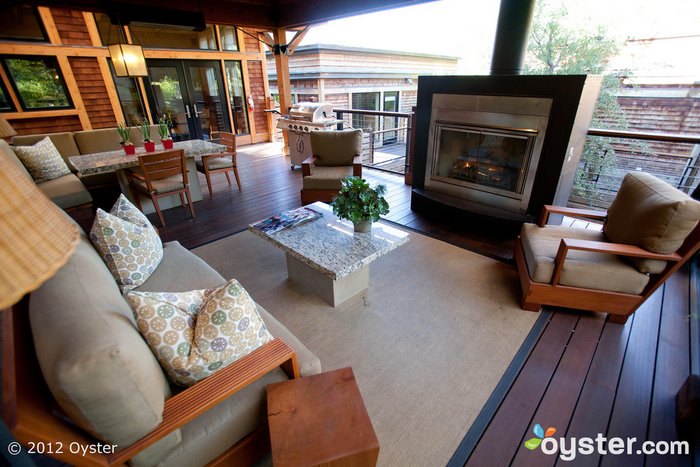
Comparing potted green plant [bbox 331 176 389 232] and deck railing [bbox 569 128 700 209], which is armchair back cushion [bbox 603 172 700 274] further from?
potted green plant [bbox 331 176 389 232]

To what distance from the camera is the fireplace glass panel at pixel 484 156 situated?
117 inches

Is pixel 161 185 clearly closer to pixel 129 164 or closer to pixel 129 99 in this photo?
pixel 129 164

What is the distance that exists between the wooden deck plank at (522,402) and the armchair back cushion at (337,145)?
9.57 feet

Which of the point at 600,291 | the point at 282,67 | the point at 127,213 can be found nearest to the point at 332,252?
the point at 127,213

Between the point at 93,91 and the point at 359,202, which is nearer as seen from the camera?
the point at 359,202

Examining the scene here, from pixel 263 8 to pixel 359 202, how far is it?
4838mm

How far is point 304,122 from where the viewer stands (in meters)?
5.02


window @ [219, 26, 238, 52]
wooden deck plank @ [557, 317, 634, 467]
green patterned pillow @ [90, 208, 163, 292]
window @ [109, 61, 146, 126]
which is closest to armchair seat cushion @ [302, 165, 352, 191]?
green patterned pillow @ [90, 208, 163, 292]

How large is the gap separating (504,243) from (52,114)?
7260 millimetres

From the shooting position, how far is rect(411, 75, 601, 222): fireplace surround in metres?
2.61

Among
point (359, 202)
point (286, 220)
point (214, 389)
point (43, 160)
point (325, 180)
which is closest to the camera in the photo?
point (214, 389)

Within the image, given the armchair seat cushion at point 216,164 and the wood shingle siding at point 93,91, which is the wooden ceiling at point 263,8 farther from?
the armchair seat cushion at point 216,164

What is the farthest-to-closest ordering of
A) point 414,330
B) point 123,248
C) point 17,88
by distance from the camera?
point 17,88, point 414,330, point 123,248

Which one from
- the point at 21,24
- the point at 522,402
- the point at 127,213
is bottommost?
the point at 522,402
